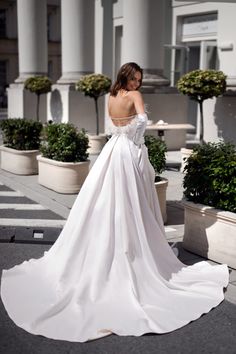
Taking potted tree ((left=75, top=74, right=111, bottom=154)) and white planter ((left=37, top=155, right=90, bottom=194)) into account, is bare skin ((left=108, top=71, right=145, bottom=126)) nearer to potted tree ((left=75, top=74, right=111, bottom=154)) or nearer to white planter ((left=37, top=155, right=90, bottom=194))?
white planter ((left=37, top=155, right=90, bottom=194))

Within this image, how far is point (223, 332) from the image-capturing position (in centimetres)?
400

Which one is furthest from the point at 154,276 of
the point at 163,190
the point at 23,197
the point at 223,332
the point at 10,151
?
the point at 10,151

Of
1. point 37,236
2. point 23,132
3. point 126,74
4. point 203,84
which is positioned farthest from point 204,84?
point 126,74

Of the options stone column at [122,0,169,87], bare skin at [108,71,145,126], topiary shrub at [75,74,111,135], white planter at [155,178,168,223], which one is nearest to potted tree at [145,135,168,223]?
white planter at [155,178,168,223]

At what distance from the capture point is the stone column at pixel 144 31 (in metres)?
11.7

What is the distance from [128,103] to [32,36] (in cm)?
1450

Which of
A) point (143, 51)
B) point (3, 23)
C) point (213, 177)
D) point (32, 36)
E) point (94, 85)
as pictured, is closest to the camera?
point (213, 177)

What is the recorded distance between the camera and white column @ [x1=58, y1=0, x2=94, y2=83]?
15.2m

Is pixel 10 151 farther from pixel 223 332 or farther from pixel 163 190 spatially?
pixel 223 332

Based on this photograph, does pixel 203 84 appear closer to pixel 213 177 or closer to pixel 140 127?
pixel 213 177

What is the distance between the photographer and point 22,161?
10320mm

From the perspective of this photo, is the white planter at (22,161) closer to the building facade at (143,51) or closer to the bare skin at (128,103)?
the building facade at (143,51)

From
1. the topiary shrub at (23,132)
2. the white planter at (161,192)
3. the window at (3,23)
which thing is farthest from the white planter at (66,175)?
the window at (3,23)

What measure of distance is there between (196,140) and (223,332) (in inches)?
456
